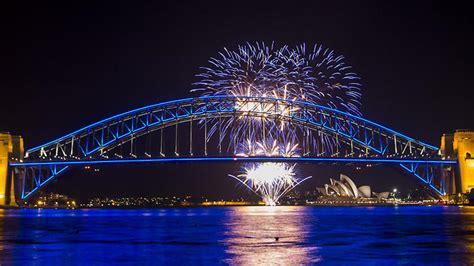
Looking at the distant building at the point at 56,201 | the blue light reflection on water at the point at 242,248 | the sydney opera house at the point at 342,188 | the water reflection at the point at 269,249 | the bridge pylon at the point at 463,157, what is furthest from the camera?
the sydney opera house at the point at 342,188

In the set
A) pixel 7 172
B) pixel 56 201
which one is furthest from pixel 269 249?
pixel 56 201

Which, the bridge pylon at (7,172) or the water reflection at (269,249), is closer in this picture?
the water reflection at (269,249)

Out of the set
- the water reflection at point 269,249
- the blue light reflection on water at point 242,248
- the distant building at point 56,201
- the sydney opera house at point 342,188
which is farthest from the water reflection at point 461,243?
the sydney opera house at point 342,188

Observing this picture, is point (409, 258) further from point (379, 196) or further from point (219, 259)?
point (379, 196)

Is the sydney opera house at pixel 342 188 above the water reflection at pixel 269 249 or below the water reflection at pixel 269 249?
above

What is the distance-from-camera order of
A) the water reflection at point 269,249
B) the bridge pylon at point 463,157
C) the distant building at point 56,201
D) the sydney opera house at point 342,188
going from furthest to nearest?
the sydney opera house at point 342,188, the distant building at point 56,201, the bridge pylon at point 463,157, the water reflection at point 269,249

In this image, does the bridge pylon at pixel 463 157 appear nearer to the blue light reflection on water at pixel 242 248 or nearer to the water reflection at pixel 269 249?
the blue light reflection on water at pixel 242 248
